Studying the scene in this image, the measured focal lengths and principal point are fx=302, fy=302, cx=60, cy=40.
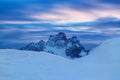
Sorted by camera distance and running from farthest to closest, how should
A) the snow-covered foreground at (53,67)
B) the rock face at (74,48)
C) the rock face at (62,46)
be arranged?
the rock face at (74,48) → the rock face at (62,46) → the snow-covered foreground at (53,67)

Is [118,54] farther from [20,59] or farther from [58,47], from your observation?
[58,47]

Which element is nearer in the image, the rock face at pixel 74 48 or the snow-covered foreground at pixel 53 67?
the snow-covered foreground at pixel 53 67

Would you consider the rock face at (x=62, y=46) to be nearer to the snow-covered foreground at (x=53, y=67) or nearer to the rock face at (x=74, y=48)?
the rock face at (x=74, y=48)

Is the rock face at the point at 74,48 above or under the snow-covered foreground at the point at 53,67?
under

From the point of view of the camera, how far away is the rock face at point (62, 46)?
6950 centimetres

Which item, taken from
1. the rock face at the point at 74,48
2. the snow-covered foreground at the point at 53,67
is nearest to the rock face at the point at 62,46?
the rock face at the point at 74,48

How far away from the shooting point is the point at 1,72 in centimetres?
882

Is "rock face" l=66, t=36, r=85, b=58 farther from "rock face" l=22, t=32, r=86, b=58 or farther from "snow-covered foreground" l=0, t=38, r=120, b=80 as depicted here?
"snow-covered foreground" l=0, t=38, r=120, b=80

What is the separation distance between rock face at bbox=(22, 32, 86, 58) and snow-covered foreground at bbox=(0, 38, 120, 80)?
54.3 m

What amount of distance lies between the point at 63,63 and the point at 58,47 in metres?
66.0

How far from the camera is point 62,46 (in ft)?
249

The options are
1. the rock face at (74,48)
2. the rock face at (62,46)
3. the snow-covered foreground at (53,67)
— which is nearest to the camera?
the snow-covered foreground at (53,67)

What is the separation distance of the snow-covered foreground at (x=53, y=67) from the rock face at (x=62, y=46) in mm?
54323

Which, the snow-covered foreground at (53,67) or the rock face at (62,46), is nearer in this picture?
the snow-covered foreground at (53,67)
